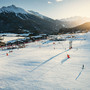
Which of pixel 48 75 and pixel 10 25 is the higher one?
pixel 10 25

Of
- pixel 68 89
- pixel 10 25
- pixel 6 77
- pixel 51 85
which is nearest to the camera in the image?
pixel 68 89

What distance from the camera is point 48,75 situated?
6.80 metres

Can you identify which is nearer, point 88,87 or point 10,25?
point 88,87

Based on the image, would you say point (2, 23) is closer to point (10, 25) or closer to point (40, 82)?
point (10, 25)

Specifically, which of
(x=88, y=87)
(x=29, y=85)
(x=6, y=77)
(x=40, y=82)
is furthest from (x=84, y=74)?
(x=6, y=77)

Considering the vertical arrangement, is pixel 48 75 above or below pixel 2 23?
below

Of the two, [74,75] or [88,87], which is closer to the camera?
[88,87]

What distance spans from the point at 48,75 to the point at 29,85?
5.99ft

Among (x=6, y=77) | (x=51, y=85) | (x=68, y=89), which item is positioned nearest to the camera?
(x=68, y=89)

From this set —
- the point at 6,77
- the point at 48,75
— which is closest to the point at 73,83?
the point at 48,75

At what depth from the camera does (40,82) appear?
5.89 meters

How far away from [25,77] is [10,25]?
443ft

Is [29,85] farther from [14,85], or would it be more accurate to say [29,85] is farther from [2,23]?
[2,23]

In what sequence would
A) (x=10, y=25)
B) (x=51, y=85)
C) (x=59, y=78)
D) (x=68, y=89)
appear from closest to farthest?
(x=68, y=89) < (x=51, y=85) < (x=59, y=78) < (x=10, y=25)
